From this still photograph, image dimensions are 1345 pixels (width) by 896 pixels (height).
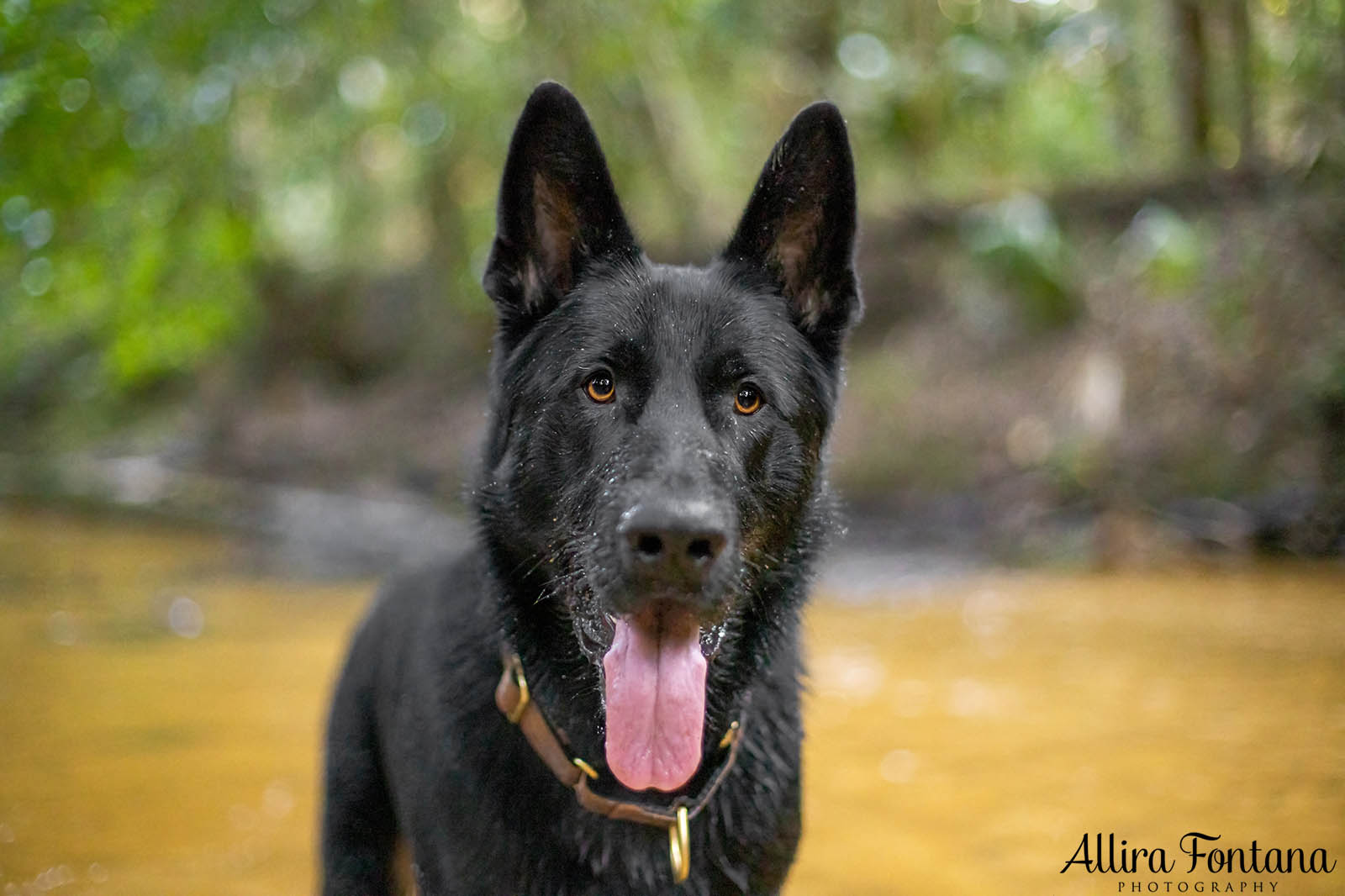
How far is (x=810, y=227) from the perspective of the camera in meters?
2.82

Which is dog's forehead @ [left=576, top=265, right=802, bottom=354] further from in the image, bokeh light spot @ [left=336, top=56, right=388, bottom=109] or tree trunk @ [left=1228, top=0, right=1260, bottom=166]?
tree trunk @ [left=1228, top=0, right=1260, bottom=166]

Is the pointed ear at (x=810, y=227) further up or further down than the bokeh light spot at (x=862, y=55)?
further down

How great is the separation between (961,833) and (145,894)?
2606 mm

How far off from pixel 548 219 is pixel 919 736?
2900 millimetres

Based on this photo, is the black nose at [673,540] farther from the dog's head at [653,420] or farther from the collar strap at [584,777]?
the collar strap at [584,777]

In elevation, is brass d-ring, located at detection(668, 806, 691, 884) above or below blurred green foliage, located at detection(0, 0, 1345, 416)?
below

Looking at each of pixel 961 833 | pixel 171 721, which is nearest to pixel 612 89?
pixel 171 721

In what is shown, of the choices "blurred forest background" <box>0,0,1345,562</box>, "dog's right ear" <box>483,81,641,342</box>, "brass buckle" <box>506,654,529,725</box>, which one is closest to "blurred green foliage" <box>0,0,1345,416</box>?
"blurred forest background" <box>0,0,1345,562</box>

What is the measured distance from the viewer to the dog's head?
2.18 meters

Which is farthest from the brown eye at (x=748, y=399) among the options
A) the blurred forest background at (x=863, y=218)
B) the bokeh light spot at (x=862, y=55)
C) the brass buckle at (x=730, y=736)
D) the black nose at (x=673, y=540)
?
the bokeh light spot at (x=862, y=55)

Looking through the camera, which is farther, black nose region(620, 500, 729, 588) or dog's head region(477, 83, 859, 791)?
dog's head region(477, 83, 859, 791)

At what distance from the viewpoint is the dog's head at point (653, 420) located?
7.14 ft

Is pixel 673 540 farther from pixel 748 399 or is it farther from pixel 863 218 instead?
pixel 863 218

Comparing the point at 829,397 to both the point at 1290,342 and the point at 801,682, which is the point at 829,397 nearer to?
the point at 801,682
